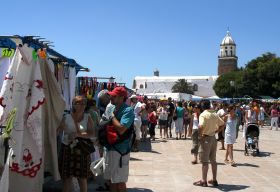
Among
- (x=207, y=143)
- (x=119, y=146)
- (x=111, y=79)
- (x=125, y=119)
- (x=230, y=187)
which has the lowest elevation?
(x=230, y=187)

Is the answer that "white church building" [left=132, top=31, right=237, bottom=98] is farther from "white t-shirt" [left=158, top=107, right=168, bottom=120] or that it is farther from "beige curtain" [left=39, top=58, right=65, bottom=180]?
"beige curtain" [left=39, top=58, right=65, bottom=180]

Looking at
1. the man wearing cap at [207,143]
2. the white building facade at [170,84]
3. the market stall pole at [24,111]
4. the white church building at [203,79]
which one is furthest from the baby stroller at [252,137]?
the white church building at [203,79]

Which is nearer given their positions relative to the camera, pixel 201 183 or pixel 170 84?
pixel 201 183

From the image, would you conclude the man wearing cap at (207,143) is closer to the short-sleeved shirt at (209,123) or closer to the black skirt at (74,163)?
the short-sleeved shirt at (209,123)

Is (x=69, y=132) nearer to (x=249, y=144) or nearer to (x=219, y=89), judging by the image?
(x=249, y=144)

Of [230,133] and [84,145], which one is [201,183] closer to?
[230,133]

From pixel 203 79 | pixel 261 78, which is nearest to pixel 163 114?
pixel 261 78

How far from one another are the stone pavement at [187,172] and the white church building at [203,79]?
109 meters

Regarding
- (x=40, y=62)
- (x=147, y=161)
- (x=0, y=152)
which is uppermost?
(x=40, y=62)

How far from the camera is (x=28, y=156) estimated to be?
5758mm

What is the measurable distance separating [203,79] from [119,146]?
126373 millimetres

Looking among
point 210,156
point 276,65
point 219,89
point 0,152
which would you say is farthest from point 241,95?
point 0,152

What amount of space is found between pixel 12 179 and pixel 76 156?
91 cm

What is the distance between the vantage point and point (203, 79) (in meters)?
130
